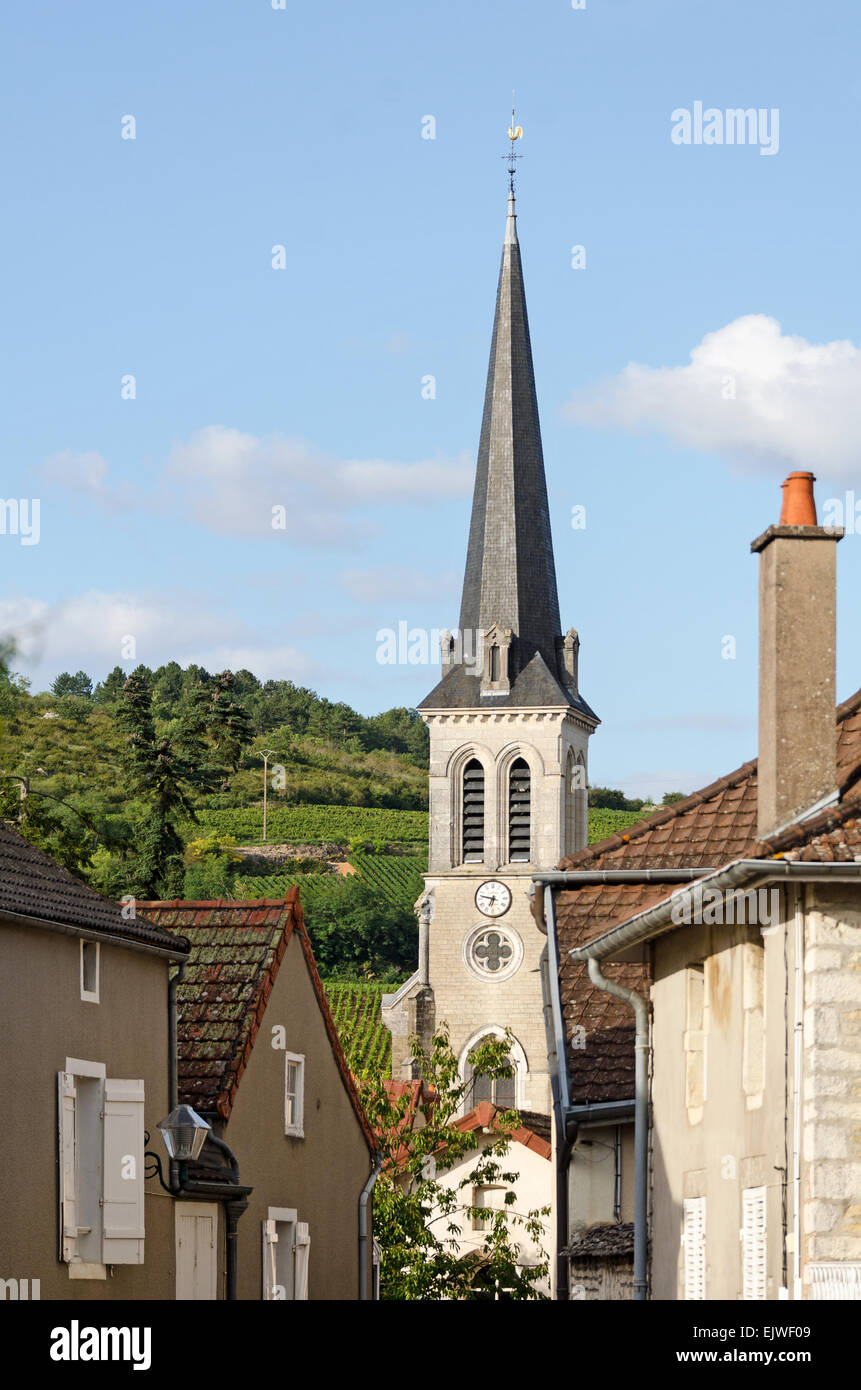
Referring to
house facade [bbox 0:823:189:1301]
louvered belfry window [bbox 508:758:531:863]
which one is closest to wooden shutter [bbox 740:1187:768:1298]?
house facade [bbox 0:823:189:1301]

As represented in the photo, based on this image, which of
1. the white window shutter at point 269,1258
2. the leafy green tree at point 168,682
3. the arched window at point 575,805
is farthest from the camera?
the leafy green tree at point 168,682

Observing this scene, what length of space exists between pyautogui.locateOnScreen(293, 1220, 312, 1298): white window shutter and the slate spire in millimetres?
48498

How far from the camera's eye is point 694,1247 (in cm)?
1430

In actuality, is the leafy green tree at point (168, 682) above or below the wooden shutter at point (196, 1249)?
above

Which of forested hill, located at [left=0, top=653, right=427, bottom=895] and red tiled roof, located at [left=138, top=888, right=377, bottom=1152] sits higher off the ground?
forested hill, located at [left=0, top=653, right=427, bottom=895]

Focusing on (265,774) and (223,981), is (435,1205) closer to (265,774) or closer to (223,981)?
(223,981)

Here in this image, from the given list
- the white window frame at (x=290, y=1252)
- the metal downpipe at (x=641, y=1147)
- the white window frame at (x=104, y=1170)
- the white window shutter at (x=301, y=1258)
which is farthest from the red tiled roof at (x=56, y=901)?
the white window shutter at (x=301, y=1258)

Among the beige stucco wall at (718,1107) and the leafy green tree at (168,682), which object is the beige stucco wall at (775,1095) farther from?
the leafy green tree at (168,682)

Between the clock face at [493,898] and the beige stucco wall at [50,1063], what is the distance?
49464 millimetres

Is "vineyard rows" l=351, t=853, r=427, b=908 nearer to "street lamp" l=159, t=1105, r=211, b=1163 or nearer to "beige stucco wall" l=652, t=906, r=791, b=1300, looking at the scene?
"street lamp" l=159, t=1105, r=211, b=1163

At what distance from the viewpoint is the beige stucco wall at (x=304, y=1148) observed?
71.9 ft

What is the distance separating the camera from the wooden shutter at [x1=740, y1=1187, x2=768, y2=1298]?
1210cm

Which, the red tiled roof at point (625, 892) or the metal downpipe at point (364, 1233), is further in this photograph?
the metal downpipe at point (364, 1233)

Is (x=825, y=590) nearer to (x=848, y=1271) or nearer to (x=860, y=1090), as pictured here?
(x=860, y=1090)
